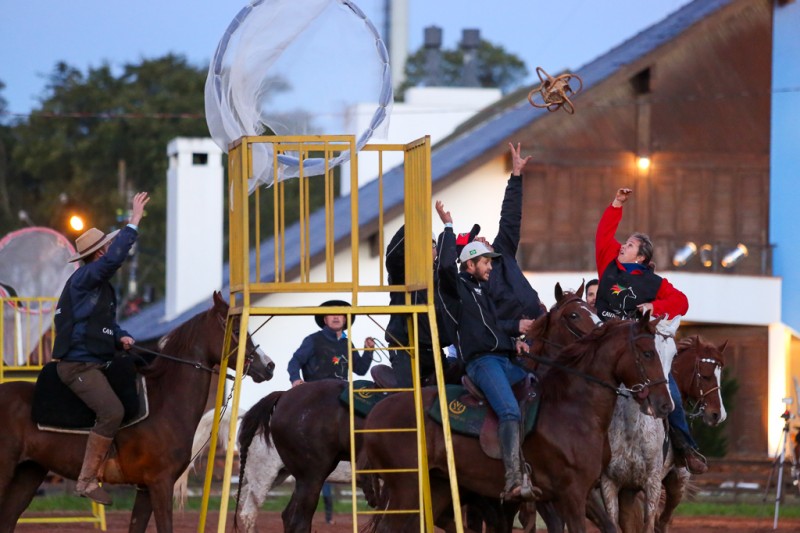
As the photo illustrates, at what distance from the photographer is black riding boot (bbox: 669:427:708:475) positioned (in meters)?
12.8

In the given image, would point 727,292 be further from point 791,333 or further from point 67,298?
point 67,298

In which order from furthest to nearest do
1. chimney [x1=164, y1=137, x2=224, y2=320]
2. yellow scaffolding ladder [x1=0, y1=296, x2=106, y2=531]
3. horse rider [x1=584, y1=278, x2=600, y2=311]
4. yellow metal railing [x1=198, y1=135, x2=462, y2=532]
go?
chimney [x1=164, y1=137, x2=224, y2=320], yellow scaffolding ladder [x1=0, y1=296, x2=106, y2=531], horse rider [x1=584, y1=278, x2=600, y2=311], yellow metal railing [x1=198, y1=135, x2=462, y2=532]

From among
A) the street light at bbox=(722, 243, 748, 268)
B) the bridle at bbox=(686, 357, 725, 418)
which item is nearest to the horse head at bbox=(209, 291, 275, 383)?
the bridle at bbox=(686, 357, 725, 418)

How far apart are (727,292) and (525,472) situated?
1915 cm

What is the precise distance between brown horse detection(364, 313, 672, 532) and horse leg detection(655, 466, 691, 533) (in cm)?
218

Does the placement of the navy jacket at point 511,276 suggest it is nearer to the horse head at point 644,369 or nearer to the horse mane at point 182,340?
the horse head at point 644,369

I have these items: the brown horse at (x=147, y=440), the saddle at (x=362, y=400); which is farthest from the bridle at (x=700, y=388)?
the brown horse at (x=147, y=440)

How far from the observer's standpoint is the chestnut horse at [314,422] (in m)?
12.0

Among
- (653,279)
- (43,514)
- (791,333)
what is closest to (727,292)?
(791,333)

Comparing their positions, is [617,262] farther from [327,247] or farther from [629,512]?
[327,247]

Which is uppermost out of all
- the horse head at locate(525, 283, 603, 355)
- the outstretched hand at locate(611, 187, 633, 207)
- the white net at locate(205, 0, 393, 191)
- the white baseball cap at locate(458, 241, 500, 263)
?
the white net at locate(205, 0, 393, 191)

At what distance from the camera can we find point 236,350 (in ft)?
40.3

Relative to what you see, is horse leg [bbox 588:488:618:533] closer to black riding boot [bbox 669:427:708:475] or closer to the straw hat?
black riding boot [bbox 669:427:708:475]

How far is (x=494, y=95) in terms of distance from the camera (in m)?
45.8
